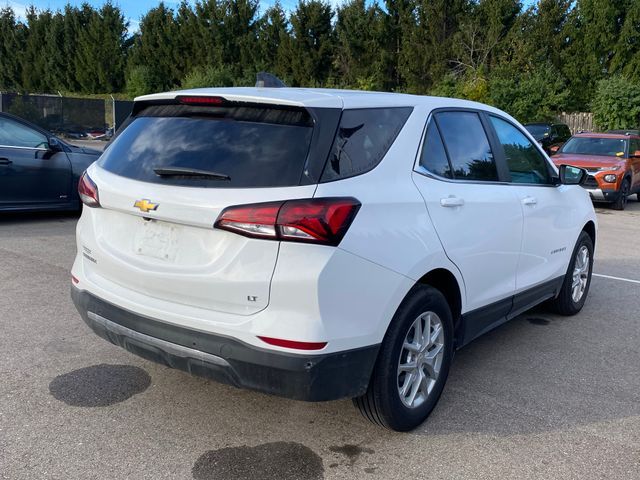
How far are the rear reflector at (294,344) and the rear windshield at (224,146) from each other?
2.23 ft

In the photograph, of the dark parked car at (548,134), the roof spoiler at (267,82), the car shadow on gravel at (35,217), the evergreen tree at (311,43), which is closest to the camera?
the roof spoiler at (267,82)

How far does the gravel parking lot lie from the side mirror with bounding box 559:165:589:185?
50.3 inches

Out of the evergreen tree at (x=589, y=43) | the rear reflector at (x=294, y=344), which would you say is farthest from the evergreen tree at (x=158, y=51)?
the rear reflector at (x=294, y=344)

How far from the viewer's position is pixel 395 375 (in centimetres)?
310

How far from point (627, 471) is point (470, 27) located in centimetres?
3464

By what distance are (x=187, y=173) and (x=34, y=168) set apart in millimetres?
6717

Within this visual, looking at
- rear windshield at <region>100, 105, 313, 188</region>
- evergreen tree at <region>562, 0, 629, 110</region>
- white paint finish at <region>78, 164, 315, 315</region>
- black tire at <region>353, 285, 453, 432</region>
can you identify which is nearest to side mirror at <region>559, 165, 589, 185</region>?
black tire at <region>353, 285, 453, 432</region>

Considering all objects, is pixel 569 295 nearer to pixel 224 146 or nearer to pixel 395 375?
pixel 395 375

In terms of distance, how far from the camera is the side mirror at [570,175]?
5047mm

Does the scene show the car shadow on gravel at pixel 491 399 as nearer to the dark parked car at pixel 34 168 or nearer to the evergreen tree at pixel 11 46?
the dark parked car at pixel 34 168

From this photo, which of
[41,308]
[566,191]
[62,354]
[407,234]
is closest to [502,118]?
[566,191]

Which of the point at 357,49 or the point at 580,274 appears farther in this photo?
the point at 357,49

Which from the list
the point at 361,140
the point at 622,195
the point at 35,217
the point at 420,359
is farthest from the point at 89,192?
the point at 622,195

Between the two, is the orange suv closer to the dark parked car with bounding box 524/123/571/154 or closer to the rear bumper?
the dark parked car with bounding box 524/123/571/154
